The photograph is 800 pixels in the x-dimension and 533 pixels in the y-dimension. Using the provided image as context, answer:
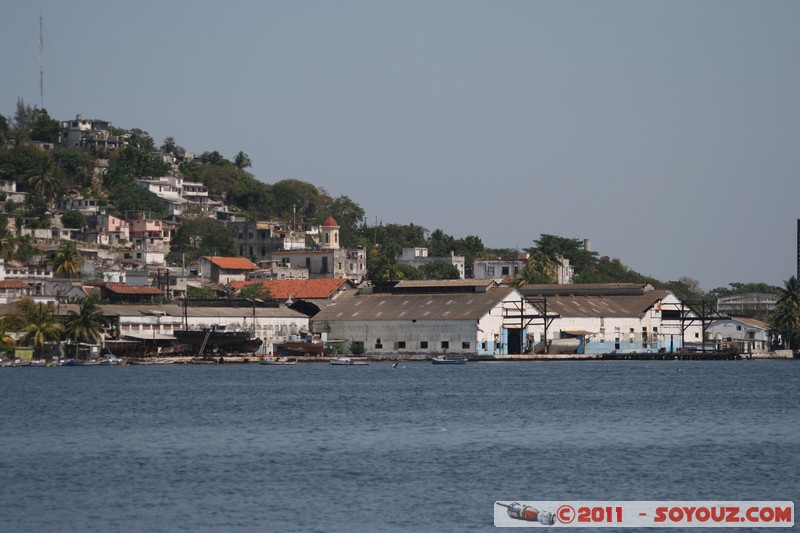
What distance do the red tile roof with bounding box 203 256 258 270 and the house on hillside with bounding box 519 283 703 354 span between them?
38.4 metres

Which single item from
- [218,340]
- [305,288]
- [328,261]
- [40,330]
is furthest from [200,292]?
[40,330]

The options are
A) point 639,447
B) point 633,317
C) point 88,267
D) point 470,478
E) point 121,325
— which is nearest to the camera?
point 470,478

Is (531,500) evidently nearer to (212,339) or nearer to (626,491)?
(626,491)

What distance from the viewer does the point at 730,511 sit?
32875 mm

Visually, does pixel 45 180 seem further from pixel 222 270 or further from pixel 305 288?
pixel 305 288

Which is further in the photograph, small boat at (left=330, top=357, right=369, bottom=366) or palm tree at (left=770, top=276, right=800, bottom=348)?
palm tree at (left=770, top=276, right=800, bottom=348)

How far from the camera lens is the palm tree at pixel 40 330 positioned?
107750 mm

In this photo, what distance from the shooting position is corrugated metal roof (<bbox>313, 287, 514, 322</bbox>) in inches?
4673

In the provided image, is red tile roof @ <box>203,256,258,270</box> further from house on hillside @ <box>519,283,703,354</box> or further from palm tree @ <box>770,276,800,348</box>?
palm tree @ <box>770,276,800,348</box>

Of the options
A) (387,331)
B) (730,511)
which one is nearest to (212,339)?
(387,331)

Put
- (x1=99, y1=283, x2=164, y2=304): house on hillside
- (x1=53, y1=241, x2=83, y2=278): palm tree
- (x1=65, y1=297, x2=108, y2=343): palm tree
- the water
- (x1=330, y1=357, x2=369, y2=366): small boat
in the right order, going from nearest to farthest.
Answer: the water
(x1=65, y1=297, x2=108, y2=343): palm tree
(x1=330, y1=357, x2=369, y2=366): small boat
(x1=99, y1=283, x2=164, y2=304): house on hillside
(x1=53, y1=241, x2=83, y2=278): palm tree

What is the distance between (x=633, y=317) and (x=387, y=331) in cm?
2665

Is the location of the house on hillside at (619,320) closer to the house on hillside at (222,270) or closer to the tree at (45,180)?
the house on hillside at (222,270)

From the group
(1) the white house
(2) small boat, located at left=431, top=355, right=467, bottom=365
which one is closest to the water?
(2) small boat, located at left=431, top=355, right=467, bottom=365
